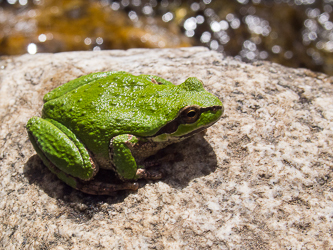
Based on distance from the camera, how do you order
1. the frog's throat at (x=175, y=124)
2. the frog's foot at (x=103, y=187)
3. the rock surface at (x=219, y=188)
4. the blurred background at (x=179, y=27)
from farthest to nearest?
the blurred background at (x=179, y=27), the frog's foot at (x=103, y=187), the frog's throat at (x=175, y=124), the rock surface at (x=219, y=188)

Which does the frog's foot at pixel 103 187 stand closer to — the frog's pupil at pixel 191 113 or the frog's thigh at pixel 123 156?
the frog's thigh at pixel 123 156

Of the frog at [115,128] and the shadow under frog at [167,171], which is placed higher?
the frog at [115,128]

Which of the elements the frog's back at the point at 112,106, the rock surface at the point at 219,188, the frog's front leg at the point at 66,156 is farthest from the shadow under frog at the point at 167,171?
the frog's back at the point at 112,106

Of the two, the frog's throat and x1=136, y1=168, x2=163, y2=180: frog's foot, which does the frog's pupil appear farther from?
x1=136, y1=168, x2=163, y2=180: frog's foot

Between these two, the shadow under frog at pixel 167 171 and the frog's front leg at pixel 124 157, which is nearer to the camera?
the frog's front leg at pixel 124 157

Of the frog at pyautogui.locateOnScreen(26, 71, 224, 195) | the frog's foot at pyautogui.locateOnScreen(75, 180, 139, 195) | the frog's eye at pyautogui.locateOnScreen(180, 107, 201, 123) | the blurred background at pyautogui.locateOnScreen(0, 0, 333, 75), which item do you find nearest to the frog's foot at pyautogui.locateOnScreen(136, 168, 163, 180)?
the frog at pyautogui.locateOnScreen(26, 71, 224, 195)

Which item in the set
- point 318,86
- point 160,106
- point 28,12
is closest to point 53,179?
point 160,106

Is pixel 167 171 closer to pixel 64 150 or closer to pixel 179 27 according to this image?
pixel 64 150

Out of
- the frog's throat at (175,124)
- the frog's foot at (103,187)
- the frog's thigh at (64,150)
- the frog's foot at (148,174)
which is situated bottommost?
the frog's foot at (103,187)
